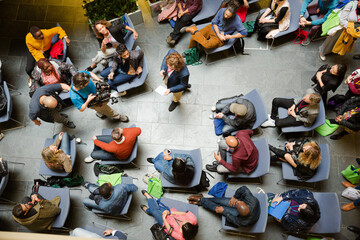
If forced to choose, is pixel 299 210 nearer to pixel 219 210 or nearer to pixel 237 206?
pixel 237 206

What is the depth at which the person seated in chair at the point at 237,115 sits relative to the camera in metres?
4.28

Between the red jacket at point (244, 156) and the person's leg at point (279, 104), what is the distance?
34.9 inches

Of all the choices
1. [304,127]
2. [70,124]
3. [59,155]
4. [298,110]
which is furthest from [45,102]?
[304,127]

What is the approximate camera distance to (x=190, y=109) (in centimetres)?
527

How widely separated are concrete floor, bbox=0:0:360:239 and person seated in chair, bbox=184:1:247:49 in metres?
0.57

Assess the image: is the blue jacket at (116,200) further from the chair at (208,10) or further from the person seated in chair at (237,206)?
the chair at (208,10)

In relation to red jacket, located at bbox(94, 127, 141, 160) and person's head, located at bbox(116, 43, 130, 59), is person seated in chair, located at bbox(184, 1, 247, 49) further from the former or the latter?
red jacket, located at bbox(94, 127, 141, 160)

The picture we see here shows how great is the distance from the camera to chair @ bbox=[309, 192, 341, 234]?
371 cm

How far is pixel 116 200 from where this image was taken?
394 centimetres

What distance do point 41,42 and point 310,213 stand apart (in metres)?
5.14

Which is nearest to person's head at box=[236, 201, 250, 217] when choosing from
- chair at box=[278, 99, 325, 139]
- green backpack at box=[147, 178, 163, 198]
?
green backpack at box=[147, 178, 163, 198]

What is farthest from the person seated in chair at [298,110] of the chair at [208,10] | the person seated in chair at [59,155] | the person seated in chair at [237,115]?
the person seated in chair at [59,155]

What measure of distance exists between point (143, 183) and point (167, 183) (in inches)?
25.8

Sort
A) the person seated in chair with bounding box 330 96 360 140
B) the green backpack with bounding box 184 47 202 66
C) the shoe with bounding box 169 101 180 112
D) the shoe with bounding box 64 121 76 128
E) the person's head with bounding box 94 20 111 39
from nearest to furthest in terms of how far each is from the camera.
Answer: the person seated in chair with bounding box 330 96 360 140
the person's head with bounding box 94 20 111 39
the shoe with bounding box 64 121 76 128
the shoe with bounding box 169 101 180 112
the green backpack with bounding box 184 47 202 66
